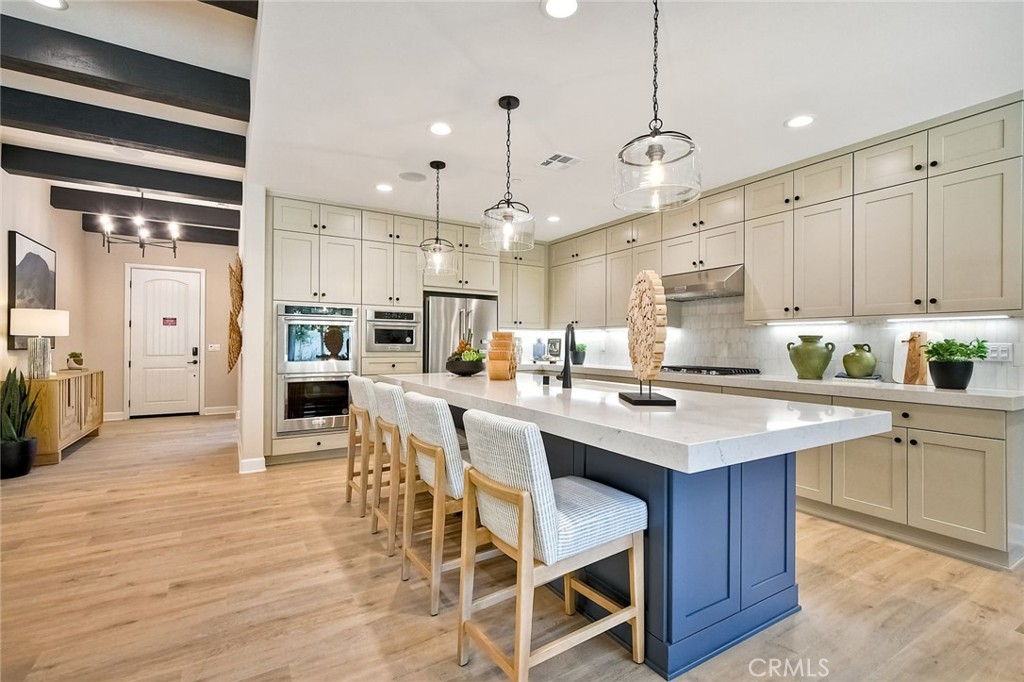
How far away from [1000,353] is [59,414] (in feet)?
24.0

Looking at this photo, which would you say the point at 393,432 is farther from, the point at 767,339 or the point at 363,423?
the point at 767,339

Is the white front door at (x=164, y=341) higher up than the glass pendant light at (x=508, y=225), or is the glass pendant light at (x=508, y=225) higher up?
the glass pendant light at (x=508, y=225)

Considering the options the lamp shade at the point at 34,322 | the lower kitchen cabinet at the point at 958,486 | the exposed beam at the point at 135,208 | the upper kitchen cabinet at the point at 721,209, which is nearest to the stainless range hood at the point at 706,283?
the upper kitchen cabinet at the point at 721,209

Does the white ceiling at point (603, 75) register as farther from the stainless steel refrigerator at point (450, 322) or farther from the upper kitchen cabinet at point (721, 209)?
the stainless steel refrigerator at point (450, 322)

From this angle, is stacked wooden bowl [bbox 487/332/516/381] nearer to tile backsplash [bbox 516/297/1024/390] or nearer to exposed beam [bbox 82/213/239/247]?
tile backsplash [bbox 516/297/1024/390]

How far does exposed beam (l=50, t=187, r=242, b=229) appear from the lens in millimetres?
5301

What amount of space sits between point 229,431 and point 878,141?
720 centimetres

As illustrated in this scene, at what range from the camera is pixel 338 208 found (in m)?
4.60

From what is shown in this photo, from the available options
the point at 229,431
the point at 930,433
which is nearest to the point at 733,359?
the point at 930,433

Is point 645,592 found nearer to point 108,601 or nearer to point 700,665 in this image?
point 700,665

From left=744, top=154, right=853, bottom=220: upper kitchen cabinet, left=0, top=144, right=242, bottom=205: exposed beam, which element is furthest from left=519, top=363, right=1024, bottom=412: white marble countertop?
left=0, top=144, right=242, bottom=205: exposed beam

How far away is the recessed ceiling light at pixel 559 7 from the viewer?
5.99ft

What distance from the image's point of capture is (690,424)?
4.66 feet

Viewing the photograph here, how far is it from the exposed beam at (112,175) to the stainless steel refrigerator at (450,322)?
7.87 feet
